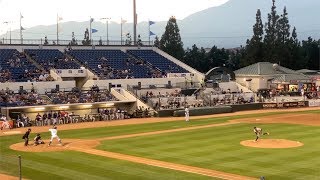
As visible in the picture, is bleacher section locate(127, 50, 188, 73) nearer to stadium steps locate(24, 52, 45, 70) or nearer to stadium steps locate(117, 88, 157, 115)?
stadium steps locate(117, 88, 157, 115)

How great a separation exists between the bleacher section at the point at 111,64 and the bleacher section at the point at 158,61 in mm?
2123

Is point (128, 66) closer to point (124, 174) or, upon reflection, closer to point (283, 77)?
point (283, 77)

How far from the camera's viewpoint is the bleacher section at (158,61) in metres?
69.4

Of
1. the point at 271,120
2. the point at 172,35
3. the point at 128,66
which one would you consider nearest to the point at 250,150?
the point at 271,120

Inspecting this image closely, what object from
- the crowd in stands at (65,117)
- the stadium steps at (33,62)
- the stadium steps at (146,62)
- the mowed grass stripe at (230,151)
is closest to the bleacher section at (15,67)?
the stadium steps at (33,62)

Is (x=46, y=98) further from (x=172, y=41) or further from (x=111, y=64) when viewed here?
(x=172, y=41)

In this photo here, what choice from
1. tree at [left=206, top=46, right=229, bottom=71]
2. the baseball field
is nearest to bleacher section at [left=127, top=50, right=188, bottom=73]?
the baseball field

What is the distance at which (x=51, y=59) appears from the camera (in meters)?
62.6

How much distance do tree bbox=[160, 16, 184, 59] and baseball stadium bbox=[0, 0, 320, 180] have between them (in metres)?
20.0

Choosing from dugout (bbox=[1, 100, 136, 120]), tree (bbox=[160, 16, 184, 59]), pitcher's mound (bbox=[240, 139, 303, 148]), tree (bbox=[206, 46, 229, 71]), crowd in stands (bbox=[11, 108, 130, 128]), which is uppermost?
tree (bbox=[160, 16, 184, 59])

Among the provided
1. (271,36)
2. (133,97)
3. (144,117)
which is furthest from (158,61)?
(271,36)

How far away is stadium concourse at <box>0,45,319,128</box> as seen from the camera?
4897 cm

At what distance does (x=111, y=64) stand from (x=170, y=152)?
128 ft

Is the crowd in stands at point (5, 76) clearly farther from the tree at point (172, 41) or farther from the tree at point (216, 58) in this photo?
the tree at point (216, 58)
